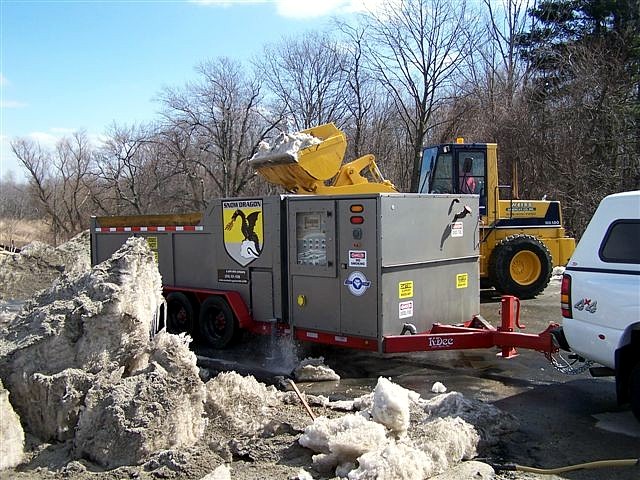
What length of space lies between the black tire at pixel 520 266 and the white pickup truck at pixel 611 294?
707cm

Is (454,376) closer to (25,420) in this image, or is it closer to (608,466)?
(608,466)

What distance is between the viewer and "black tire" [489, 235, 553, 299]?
1281cm

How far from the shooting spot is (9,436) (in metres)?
→ 5.11

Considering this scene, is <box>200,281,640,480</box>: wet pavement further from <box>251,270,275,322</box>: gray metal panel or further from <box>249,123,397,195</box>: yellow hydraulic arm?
<box>249,123,397,195</box>: yellow hydraulic arm

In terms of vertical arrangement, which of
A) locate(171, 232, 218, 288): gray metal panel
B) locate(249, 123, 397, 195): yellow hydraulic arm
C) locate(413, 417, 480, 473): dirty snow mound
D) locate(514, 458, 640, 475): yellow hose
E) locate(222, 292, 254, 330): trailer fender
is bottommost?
locate(514, 458, 640, 475): yellow hose

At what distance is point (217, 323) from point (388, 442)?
203 inches

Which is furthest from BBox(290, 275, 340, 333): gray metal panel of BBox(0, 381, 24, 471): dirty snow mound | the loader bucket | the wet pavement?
BBox(0, 381, 24, 471): dirty snow mound

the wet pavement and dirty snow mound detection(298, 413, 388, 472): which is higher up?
dirty snow mound detection(298, 413, 388, 472)

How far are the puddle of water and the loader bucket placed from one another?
5.78m

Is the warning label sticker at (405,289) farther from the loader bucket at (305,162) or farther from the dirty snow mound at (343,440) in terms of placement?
the loader bucket at (305,162)

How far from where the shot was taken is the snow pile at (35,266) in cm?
1823

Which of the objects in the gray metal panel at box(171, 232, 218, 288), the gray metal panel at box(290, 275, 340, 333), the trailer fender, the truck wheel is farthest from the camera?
the truck wheel

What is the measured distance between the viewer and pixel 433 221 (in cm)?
813

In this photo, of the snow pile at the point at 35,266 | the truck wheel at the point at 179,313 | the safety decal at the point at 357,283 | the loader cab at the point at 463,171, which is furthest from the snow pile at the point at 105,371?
the snow pile at the point at 35,266
